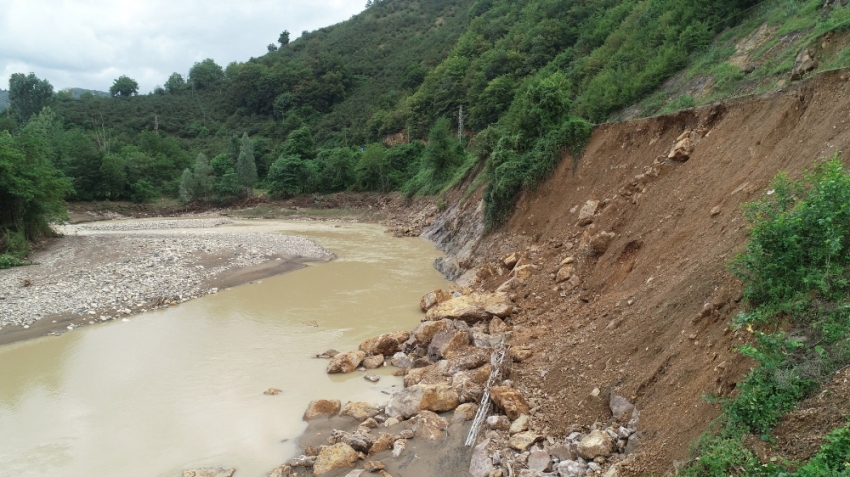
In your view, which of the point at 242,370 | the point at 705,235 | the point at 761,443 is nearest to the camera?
the point at 761,443

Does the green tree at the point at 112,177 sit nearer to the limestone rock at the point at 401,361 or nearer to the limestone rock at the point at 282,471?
the limestone rock at the point at 401,361

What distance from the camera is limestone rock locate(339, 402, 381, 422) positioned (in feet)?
30.8

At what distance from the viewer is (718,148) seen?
12266 millimetres

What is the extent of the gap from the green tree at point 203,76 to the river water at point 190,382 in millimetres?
109068

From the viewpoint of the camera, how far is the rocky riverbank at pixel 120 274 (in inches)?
641

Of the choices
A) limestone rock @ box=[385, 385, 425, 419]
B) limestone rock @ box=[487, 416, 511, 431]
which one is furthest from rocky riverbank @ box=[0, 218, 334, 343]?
limestone rock @ box=[487, 416, 511, 431]

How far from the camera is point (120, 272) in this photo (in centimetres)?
2081

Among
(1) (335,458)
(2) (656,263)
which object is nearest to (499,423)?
(1) (335,458)

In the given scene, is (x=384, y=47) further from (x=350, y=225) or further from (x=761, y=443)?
(x=761, y=443)

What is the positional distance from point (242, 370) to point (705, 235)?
11.0m

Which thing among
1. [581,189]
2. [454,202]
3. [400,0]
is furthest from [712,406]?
[400,0]

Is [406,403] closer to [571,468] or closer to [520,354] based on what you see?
[520,354]

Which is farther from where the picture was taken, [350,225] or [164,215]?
[164,215]

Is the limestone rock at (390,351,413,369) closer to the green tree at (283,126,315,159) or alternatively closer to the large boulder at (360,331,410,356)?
the large boulder at (360,331,410,356)
